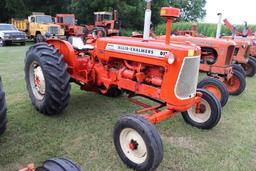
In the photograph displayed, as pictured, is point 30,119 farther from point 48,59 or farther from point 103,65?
point 103,65

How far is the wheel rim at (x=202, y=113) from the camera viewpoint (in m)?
3.85

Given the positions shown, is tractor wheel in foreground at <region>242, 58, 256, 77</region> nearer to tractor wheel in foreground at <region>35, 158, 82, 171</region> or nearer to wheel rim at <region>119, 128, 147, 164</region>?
wheel rim at <region>119, 128, 147, 164</region>

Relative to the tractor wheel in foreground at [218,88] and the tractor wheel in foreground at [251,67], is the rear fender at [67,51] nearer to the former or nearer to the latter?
the tractor wheel in foreground at [218,88]

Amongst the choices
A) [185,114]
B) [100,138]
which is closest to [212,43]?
[185,114]

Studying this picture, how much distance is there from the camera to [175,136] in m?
3.62

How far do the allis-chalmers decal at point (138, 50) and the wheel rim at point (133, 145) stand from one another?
3.12 feet

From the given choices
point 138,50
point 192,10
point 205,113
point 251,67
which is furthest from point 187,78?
point 192,10

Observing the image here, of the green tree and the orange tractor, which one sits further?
the green tree

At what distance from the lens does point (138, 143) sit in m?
2.83

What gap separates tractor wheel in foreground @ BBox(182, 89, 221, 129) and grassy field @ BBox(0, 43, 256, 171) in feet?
0.37

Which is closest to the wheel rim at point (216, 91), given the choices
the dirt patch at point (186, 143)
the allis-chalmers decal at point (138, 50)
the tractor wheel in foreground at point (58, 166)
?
the dirt patch at point (186, 143)

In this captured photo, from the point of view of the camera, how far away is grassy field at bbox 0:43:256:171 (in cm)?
292

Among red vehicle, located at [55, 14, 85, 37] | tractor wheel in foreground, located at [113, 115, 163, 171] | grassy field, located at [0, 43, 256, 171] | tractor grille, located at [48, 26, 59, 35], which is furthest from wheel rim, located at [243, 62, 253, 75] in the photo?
red vehicle, located at [55, 14, 85, 37]

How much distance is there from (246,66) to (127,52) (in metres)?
6.25
